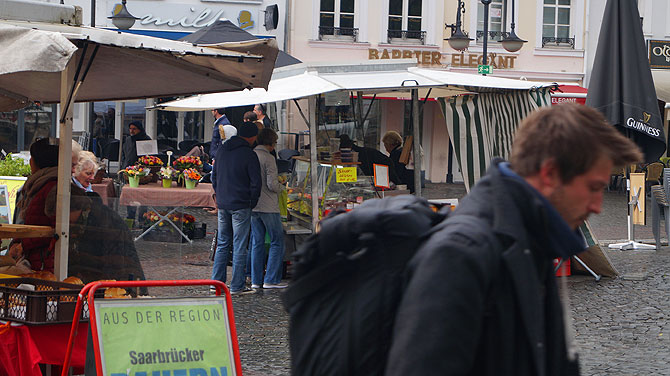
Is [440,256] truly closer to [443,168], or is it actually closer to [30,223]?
[30,223]

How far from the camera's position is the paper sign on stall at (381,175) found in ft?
35.7

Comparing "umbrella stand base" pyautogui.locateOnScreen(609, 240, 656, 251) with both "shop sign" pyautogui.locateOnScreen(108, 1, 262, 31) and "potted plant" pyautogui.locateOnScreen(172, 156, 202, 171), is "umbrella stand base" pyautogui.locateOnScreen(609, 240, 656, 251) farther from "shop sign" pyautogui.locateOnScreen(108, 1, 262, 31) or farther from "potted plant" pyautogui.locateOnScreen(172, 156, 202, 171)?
"shop sign" pyautogui.locateOnScreen(108, 1, 262, 31)

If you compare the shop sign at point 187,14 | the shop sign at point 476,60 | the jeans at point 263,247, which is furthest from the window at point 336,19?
the jeans at point 263,247

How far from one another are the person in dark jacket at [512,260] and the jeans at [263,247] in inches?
312

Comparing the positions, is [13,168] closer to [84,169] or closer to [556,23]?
[84,169]

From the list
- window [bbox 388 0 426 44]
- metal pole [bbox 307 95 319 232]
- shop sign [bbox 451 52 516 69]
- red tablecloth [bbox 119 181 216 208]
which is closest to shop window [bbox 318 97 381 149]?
metal pole [bbox 307 95 319 232]

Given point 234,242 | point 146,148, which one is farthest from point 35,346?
point 146,148

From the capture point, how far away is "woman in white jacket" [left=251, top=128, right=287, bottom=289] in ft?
32.0

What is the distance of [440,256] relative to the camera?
1.89 meters

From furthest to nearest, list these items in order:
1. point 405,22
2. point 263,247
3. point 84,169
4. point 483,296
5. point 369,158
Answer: point 405,22 < point 369,158 < point 263,247 < point 84,169 < point 483,296

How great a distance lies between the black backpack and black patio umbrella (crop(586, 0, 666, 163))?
9200 millimetres

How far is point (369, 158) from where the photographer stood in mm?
11195

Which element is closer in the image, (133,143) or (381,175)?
(381,175)

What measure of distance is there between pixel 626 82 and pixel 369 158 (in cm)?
316
